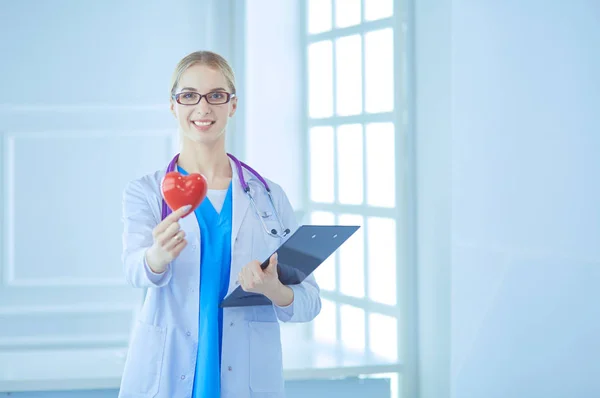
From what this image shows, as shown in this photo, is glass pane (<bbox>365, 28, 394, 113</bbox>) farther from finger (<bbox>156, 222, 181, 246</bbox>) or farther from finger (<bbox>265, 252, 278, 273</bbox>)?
finger (<bbox>156, 222, 181, 246</bbox>)

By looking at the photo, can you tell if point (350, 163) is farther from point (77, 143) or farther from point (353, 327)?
point (77, 143)

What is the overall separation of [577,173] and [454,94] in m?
0.66

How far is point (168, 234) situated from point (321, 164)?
6.29 feet

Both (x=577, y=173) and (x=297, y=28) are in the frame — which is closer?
(x=577, y=173)

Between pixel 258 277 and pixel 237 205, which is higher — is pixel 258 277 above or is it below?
below

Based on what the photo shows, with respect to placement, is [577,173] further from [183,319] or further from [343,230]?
[183,319]

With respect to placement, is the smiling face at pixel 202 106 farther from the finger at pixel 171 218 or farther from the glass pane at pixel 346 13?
the glass pane at pixel 346 13

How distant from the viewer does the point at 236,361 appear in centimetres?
167

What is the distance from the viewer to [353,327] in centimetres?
323

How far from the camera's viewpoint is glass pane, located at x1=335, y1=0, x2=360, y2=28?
317 cm

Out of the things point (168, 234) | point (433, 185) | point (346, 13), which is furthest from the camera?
point (346, 13)

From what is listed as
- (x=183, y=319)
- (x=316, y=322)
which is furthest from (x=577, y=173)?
(x=316, y=322)

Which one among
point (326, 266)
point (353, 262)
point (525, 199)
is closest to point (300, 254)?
point (525, 199)

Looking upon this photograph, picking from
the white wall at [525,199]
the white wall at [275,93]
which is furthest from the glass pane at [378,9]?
the white wall at [525,199]
